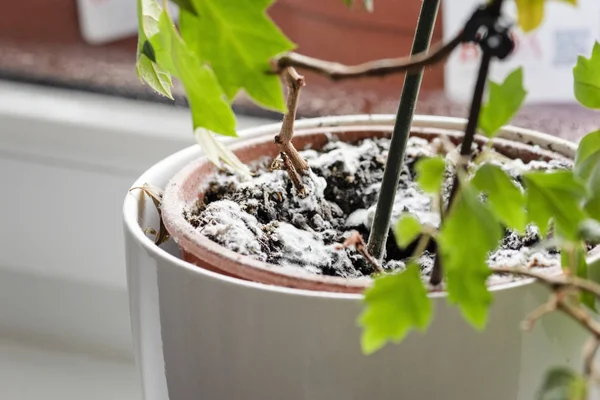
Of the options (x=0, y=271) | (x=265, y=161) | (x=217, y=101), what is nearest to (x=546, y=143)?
(x=265, y=161)

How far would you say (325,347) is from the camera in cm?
40

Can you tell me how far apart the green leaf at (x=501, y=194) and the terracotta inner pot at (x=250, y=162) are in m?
0.10

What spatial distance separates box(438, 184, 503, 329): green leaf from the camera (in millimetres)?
318

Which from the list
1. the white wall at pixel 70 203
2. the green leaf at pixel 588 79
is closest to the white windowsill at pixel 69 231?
the white wall at pixel 70 203

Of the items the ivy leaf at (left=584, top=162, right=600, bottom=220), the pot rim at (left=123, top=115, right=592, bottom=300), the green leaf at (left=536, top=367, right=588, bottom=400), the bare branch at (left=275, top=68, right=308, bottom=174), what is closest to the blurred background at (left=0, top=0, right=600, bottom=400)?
the pot rim at (left=123, top=115, right=592, bottom=300)

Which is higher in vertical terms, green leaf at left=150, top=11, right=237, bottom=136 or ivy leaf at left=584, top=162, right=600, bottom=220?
green leaf at left=150, top=11, right=237, bottom=136

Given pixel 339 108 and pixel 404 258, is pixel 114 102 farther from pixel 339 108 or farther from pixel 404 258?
pixel 404 258

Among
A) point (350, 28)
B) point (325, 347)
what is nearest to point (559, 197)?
point (325, 347)

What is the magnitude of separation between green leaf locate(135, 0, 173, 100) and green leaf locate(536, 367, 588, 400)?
0.28m

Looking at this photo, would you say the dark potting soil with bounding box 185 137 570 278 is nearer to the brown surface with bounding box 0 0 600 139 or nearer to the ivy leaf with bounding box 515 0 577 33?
the ivy leaf with bounding box 515 0 577 33

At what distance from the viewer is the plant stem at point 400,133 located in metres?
0.45

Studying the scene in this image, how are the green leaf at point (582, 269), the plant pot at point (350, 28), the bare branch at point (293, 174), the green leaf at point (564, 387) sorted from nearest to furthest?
the green leaf at point (564, 387), the green leaf at point (582, 269), the bare branch at point (293, 174), the plant pot at point (350, 28)

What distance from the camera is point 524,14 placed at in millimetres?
328

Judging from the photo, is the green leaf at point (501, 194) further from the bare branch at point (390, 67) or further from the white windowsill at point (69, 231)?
the white windowsill at point (69, 231)
